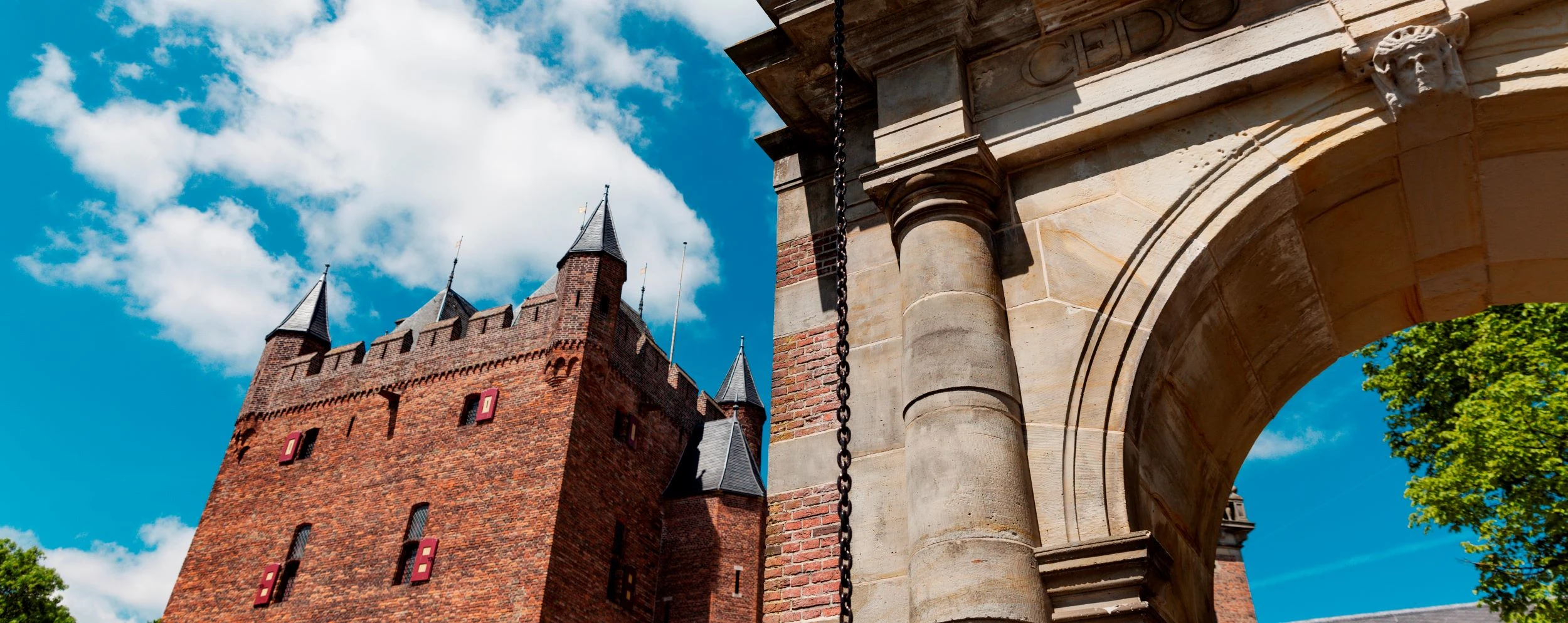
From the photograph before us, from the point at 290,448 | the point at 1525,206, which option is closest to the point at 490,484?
the point at 290,448

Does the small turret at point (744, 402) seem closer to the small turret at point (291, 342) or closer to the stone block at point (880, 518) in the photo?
the small turret at point (291, 342)

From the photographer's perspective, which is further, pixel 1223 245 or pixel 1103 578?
pixel 1223 245

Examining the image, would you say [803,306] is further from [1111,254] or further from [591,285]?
[591,285]

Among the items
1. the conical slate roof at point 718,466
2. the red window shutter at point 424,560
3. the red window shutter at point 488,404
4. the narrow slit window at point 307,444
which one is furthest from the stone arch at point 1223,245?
the narrow slit window at point 307,444

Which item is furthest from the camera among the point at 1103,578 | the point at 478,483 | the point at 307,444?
the point at 307,444

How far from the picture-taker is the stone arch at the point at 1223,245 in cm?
419

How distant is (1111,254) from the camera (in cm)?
461

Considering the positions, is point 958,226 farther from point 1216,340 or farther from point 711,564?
point 711,564

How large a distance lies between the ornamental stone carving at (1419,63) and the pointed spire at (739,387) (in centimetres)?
2978

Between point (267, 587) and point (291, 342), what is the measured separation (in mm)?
8922

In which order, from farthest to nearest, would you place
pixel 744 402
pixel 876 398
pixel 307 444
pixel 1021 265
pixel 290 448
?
pixel 744 402 < pixel 307 444 < pixel 290 448 < pixel 876 398 < pixel 1021 265

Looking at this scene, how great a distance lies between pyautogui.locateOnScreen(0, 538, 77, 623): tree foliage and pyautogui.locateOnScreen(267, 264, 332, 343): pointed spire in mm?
11151

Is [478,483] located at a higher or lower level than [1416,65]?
higher

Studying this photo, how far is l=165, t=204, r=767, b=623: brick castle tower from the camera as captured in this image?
76.1ft
